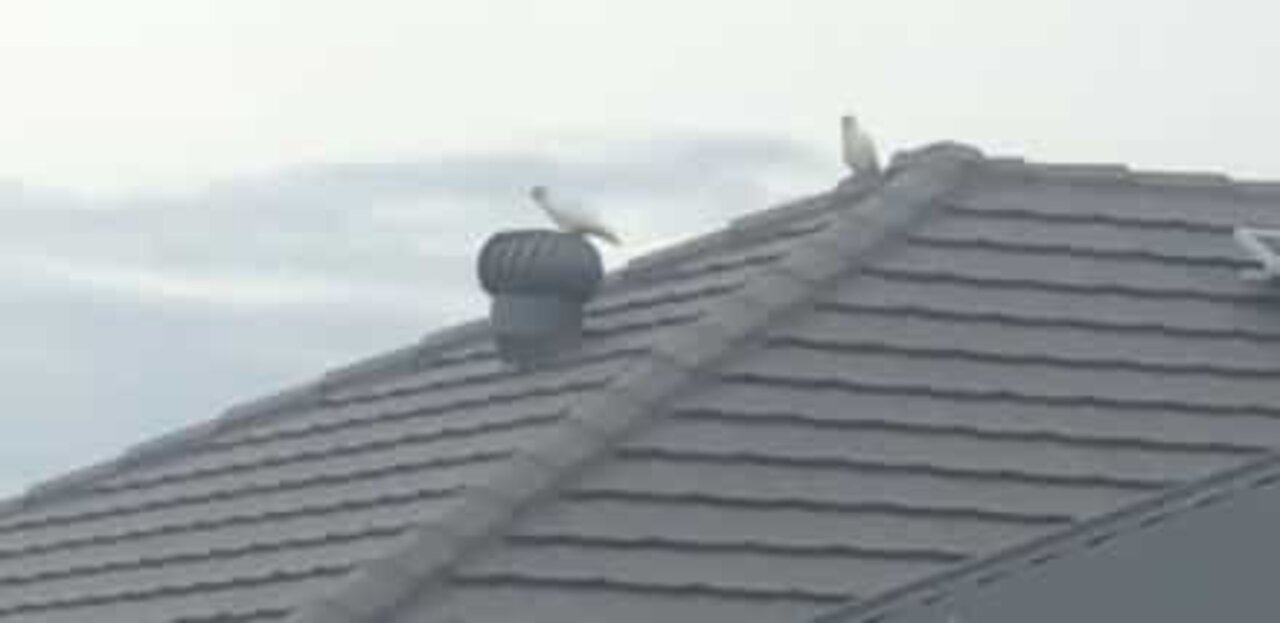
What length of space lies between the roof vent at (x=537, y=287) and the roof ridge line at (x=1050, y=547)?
6041 millimetres

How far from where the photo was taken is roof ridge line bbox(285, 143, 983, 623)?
12938 mm

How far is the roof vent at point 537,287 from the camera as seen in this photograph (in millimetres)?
15484

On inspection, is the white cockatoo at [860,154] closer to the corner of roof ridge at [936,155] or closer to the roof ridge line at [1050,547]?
the corner of roof ridge at [936,155]

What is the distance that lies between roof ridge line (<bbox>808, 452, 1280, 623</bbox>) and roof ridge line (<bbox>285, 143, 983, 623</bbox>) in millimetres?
3673

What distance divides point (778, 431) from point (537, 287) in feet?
7.58

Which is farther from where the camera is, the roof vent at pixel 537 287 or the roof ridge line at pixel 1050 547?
the roof vent at pixel 537 287

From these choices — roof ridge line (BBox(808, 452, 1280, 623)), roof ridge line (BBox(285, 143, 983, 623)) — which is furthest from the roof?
roof ridge line (BBox(808, 452, 1280, 623))

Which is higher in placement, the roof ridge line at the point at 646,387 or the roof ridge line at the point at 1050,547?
the roof ridge line at the point at 646,387

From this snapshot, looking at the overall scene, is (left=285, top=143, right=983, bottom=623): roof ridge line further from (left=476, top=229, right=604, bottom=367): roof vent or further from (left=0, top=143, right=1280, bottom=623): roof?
(left=476, top=229, right=604, bottom=367): roof vent

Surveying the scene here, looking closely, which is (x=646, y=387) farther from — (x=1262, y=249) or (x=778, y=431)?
(x=1262, y=249)

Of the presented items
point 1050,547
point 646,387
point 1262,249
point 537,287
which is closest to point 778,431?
point 646,387

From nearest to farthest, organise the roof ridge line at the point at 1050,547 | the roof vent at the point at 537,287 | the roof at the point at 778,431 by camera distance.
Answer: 1. the roof ridge line at the point at 1050,547
2. the roof at the point at 778,431
3. the roof vent at the point at 537,287

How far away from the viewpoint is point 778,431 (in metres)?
13.8

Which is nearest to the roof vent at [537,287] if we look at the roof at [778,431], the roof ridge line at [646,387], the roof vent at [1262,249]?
the roof at [778,431]
